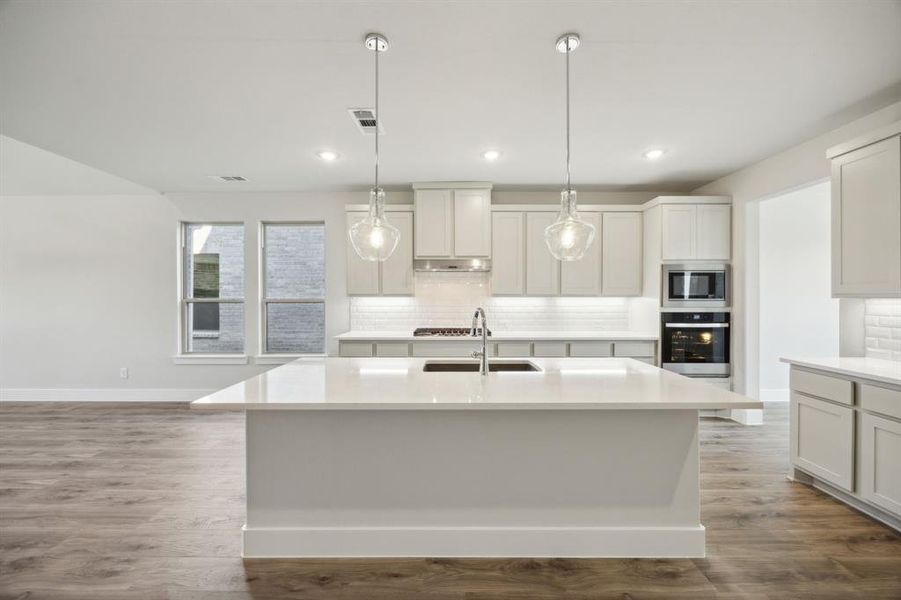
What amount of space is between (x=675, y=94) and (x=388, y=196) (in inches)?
135

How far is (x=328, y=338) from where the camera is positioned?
18.2 ft

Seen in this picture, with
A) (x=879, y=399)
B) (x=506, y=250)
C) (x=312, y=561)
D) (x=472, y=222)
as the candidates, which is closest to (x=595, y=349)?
(x=506, y=250)

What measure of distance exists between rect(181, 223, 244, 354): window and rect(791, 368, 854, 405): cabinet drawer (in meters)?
5.79

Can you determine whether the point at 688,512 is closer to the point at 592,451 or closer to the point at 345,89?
the point at 592,451

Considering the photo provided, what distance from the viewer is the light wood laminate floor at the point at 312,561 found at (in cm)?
204

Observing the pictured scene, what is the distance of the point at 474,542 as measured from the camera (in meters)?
2.29

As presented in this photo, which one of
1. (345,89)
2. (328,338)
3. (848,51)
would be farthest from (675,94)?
(328,338)

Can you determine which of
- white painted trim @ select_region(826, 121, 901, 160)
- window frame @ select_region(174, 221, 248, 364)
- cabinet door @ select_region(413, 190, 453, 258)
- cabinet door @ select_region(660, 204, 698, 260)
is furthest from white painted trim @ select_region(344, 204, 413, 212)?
white painted trim @ select_region(826, 121, 901, 160)

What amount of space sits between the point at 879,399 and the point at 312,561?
10.7ft

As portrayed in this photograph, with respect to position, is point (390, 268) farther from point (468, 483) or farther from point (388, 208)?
point (468, 483)

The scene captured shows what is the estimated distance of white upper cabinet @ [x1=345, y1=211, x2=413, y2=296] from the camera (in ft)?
16.9

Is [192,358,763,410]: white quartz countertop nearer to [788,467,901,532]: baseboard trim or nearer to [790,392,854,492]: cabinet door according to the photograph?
[790,392,854,492]: cabinet door

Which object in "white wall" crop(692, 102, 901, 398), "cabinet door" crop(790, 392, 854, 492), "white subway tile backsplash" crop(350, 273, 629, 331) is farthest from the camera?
"white subway tile backsplash" crop(350, 273, 629, 331)

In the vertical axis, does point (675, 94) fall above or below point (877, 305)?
above
